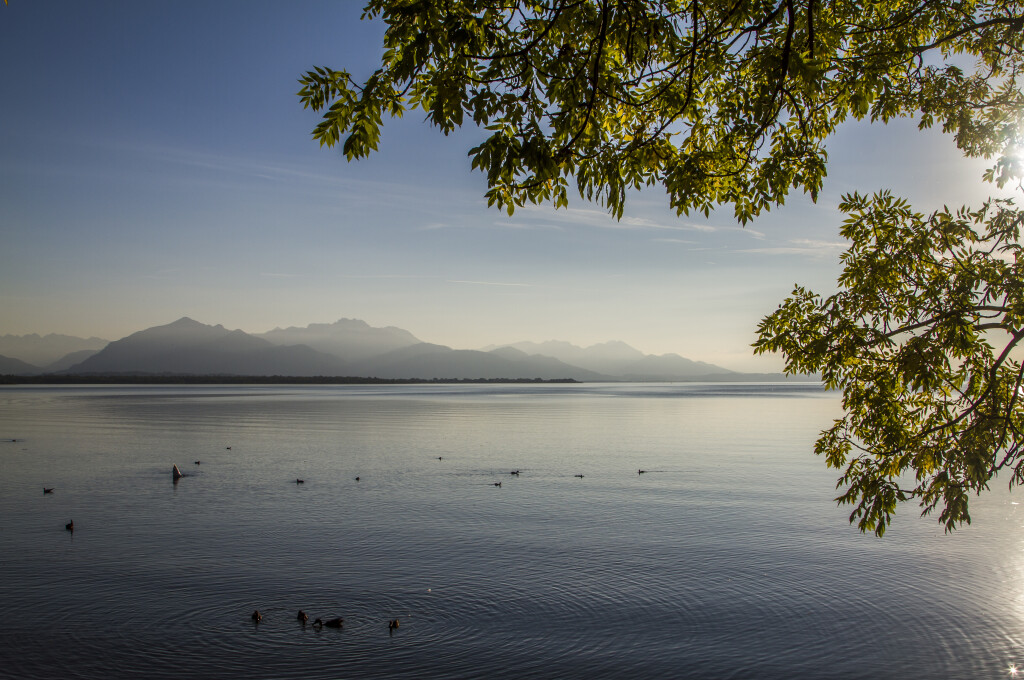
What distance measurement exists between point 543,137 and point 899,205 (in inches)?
335

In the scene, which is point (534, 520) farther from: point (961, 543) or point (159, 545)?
point (961, 543)

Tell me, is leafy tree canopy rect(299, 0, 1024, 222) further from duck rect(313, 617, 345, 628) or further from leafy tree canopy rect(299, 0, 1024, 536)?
duck rect(313, 617, 345, 628)

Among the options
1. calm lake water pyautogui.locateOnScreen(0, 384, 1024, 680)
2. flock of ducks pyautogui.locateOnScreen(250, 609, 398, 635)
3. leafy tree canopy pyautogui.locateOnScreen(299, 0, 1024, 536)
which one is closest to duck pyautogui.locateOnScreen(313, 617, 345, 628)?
flock of ducks pyautogui.locateOnScreen(250, 609, 398, 635)

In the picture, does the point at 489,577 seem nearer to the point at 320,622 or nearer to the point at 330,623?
the point at 330,623

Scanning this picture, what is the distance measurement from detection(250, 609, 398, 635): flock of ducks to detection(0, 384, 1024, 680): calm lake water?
15cm

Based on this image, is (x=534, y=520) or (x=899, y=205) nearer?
(x=899, y=205)

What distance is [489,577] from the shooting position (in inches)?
673

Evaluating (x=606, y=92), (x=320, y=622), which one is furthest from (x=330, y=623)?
→ (x=606, y=92)

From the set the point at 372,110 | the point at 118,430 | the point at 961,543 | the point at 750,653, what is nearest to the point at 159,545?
the point at 750,653

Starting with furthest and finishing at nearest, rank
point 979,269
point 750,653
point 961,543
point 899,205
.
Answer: point 961,543 < point 750,653 < point 899,205 < point 979,269

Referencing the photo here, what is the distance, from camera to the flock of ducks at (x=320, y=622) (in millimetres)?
13828

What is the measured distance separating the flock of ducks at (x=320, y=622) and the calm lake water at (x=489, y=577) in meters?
0.15

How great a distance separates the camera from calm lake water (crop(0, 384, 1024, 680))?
41.9 feet

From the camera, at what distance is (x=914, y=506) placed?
27.4 meters
